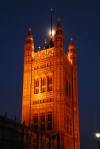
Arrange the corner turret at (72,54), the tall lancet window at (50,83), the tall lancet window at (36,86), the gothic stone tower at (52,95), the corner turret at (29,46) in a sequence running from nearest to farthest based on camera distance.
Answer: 1. the gothic stone tower at (52,95)
2. the tall lancet window at (50,83)
3. the tall lancet window at (36,86)
4. the corner turret at (29,46)
5. the corner turret at (72,54)

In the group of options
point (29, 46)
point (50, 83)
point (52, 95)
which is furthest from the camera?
point (29, 46)

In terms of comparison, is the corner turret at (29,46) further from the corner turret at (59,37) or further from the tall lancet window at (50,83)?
the tall lancet window at (50,83)

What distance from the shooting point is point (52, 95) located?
6353cm

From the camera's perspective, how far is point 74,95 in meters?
71.6

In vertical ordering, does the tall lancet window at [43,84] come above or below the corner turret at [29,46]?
below

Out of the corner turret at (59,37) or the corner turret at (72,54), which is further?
the corner turret at (72,54)

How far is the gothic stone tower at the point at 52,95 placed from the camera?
6116cm

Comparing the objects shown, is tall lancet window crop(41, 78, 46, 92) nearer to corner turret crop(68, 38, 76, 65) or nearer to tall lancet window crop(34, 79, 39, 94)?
tall lancet window crop(34, 79, 39, 94)

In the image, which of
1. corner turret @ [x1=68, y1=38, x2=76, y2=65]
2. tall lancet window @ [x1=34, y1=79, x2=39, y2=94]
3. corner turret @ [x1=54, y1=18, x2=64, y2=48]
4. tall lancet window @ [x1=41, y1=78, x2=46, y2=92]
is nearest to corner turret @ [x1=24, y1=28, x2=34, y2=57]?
corner turret @ [x1=54, y1=18, x2=64, y2=48]

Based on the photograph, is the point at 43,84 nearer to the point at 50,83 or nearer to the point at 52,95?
the point at 50,83

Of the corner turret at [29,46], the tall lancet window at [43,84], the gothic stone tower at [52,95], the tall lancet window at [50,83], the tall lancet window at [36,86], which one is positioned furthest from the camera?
the corner turret at [29,46]

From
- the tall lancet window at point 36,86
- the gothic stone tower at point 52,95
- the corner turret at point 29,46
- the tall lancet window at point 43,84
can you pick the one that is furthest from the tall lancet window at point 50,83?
the corner turret at point 29,46

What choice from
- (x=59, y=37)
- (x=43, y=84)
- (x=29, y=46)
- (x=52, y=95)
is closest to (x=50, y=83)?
(x=43, y=84)

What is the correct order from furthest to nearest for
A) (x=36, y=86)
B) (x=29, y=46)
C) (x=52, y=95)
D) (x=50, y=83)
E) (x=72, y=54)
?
(x=72, y=54) < (x=29, y=46) < (x=36, y=86) < (x=50, y=83) < (x=52, y=95)
